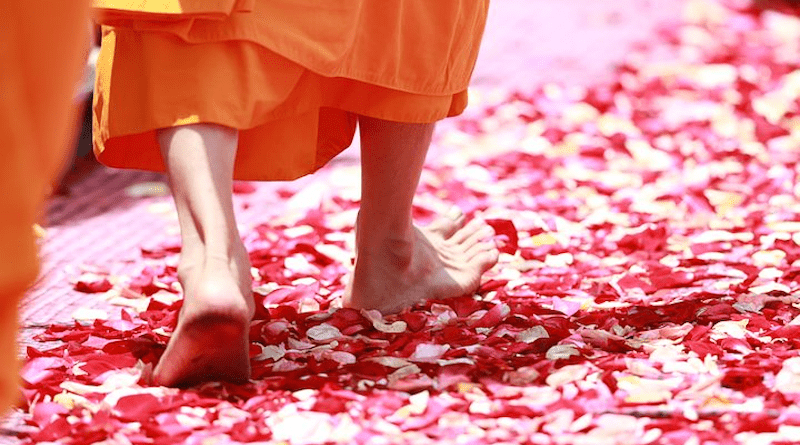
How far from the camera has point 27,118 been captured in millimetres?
1214

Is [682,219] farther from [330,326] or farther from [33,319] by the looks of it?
[33,319]

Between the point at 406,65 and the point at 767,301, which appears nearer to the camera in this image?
the point at 406,65

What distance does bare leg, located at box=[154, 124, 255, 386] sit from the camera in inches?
61.9

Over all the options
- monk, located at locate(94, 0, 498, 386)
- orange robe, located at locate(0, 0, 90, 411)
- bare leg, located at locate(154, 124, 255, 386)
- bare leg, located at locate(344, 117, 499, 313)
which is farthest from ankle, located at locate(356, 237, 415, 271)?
orange robe, located at locate(0, 0, 90, 411)

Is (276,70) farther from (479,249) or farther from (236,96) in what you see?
(479,249)

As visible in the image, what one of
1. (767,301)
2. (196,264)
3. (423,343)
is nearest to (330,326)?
(423,343)

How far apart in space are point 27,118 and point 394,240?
899 mm

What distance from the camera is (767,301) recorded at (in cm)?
200

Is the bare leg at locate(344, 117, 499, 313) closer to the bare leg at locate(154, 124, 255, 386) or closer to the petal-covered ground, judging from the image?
the petal-covered ground

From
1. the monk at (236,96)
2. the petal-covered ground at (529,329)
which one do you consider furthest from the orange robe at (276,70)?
the petal-covered ground at (529,329)

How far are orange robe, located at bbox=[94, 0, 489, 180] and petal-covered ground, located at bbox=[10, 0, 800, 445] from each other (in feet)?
0.93

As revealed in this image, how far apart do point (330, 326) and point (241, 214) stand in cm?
107

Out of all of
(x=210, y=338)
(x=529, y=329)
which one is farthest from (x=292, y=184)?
(x=210, y=338)

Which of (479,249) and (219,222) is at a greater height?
(219,222)
